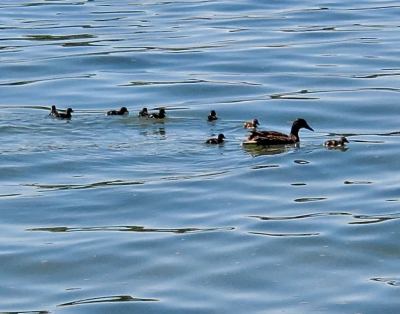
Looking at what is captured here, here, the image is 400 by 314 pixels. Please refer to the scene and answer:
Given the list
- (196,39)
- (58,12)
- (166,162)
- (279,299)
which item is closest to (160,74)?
(196,39)

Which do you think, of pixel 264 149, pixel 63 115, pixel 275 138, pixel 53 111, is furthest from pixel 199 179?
pixel 53 111

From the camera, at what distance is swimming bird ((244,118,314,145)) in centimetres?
1783

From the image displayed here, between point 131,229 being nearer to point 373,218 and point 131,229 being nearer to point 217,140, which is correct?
point 373,218

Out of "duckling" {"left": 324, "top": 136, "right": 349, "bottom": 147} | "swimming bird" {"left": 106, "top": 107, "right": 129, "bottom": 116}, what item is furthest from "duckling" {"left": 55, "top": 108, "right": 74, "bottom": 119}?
"duckling" {"left": 324, "top": 136, "right": 349, "bottom": 147}

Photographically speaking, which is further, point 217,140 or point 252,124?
point 252,124

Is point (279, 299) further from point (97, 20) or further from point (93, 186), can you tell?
point (97, 20)

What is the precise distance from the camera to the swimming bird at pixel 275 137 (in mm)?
17828

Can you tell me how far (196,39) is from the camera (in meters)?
31.5

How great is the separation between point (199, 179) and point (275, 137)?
259cm

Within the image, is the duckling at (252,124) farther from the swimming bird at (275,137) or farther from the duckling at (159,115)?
the duckling at (159,115)

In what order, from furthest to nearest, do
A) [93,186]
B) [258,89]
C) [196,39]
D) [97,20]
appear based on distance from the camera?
1. [97,20]
2. [196,39]
3. [258,89]
4. [93,186]

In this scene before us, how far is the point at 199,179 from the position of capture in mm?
16156

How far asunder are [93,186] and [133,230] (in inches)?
88.2

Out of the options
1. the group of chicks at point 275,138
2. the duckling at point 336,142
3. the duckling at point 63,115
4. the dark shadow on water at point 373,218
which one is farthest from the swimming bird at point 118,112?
the dark shadow on water at point 373,218
